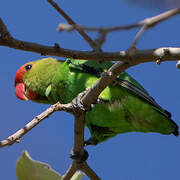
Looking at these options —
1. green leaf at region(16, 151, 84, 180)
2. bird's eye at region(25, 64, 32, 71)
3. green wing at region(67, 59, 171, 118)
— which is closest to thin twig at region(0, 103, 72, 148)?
green leaf at region(16, 151, 84, 180)

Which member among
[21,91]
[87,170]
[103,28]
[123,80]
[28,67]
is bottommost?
[103,28]

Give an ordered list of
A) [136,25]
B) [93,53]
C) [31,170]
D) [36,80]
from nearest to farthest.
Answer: [136,25] → [93,53] → [31,170] → [36,80]

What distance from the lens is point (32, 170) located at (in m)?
2.38

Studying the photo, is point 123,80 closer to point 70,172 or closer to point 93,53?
point 70,172

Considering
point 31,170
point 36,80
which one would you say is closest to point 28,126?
point 31,170

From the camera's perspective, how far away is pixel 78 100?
7.98 ft

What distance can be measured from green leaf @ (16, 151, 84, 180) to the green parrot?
70cm

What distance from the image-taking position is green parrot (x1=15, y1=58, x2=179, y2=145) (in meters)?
3.10

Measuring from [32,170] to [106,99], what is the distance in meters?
1.01

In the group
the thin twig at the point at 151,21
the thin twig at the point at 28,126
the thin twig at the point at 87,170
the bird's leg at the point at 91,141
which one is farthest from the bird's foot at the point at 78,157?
the thin twig at the point at 151,21

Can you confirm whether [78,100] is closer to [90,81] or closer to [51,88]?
[90,81]

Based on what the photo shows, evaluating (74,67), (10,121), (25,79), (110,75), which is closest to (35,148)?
(10,121)

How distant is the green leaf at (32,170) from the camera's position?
2.35 metres

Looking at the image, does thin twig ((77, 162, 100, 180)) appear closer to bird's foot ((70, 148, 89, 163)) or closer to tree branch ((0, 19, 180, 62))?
bird's foot ((70, 148, 89, 163))
